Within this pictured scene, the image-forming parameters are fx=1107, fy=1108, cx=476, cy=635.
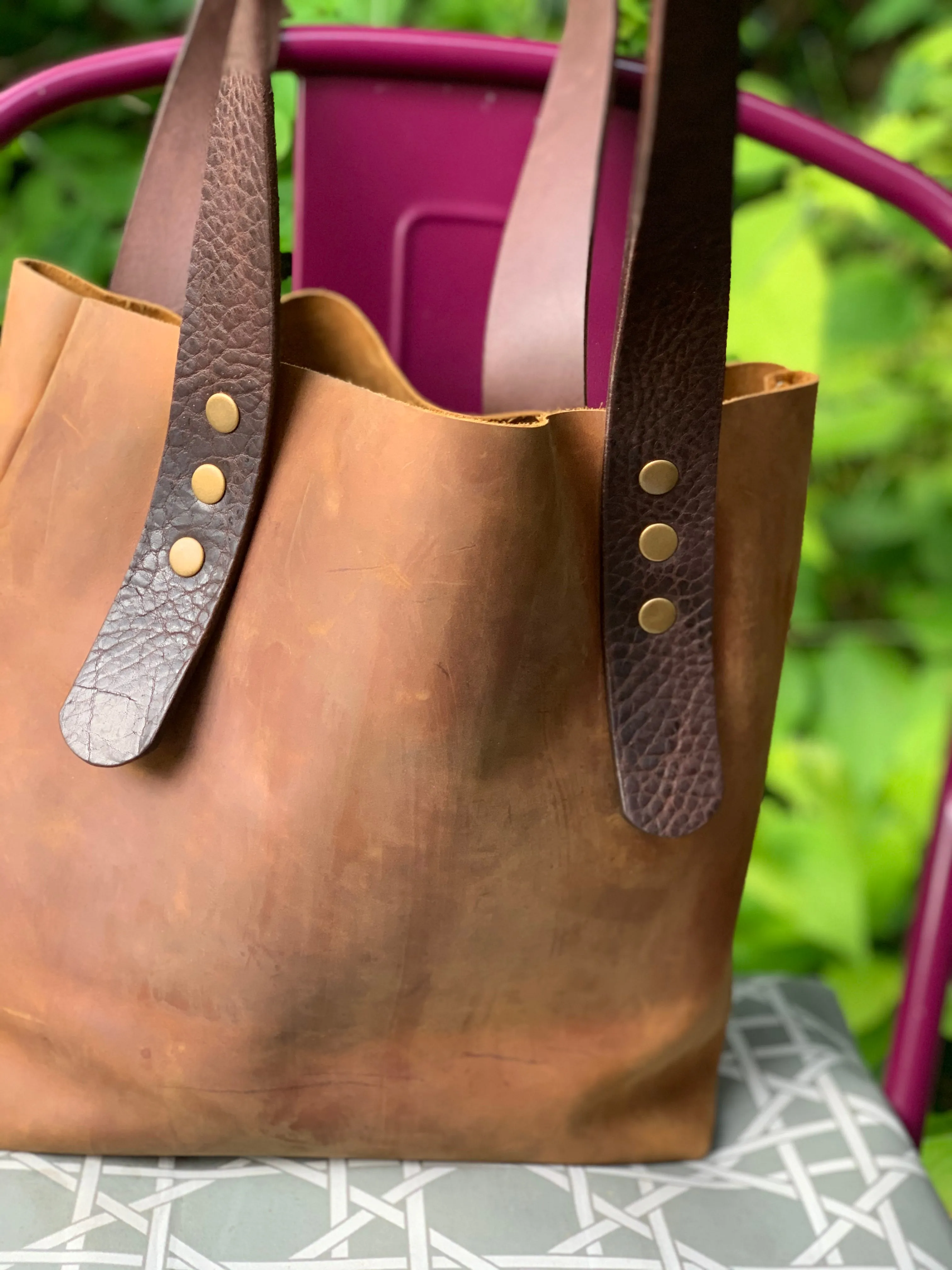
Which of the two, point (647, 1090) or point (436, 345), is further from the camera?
point (436, 345)

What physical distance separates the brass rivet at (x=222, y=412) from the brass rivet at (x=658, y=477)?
0.15 metres

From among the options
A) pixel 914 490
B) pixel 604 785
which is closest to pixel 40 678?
pixel 604 785

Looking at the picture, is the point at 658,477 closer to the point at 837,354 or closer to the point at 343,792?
the point at 343,792

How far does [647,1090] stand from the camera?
19.2 inches

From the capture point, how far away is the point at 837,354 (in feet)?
4.24

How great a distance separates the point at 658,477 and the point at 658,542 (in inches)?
1.0

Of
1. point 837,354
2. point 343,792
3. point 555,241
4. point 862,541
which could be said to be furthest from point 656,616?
point 862,541

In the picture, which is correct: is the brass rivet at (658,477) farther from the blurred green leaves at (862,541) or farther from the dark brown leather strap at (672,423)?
the blurred green leaves at (862,541)

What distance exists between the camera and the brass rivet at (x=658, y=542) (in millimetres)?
421

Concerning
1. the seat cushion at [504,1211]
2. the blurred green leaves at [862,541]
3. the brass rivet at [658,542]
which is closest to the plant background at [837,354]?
the blurred green leaves at [862,541]

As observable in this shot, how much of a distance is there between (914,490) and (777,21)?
72 centimetres

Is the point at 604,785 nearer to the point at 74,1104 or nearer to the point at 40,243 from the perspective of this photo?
the point at 74,1104

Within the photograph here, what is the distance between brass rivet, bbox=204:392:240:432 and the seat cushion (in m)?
0.29

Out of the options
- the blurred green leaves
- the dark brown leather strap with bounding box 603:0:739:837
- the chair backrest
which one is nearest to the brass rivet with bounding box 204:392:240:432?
the dark brown leather strap with bounding box 603:0:739:837
